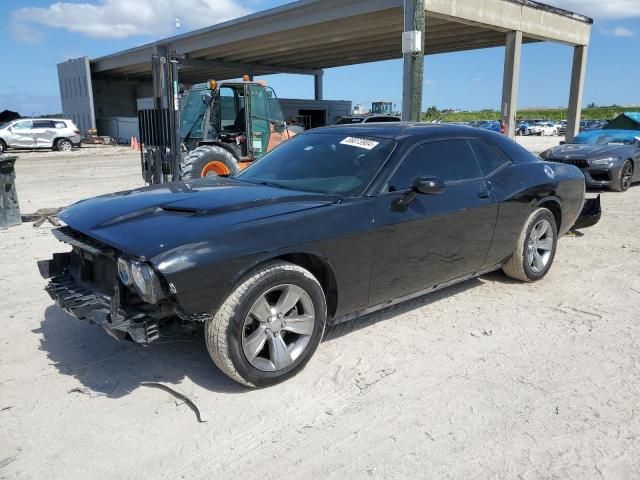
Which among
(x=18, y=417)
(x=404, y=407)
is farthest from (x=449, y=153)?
(x=18, y=417)

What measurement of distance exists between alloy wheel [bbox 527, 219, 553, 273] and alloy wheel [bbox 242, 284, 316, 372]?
2.66 meters

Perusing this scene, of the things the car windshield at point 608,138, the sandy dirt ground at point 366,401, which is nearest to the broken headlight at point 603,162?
the car windshield at point 608,138

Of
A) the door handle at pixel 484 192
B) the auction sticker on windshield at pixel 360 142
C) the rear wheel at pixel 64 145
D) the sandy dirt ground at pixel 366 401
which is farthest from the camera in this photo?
the rear wheel at pixel 64 145

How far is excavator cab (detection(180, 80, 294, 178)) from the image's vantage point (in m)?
11.1

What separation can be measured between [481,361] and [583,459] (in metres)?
1.04

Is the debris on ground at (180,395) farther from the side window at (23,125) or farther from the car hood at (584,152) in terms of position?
the side window at (23,125)

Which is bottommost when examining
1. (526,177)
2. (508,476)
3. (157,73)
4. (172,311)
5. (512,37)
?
(508,476)

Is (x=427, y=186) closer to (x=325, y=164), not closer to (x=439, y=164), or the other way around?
(x=439, y=164)

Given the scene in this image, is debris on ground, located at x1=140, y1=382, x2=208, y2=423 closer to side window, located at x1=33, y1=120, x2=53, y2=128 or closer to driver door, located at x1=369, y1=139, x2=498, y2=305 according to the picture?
driver door, located at x1=369, y1=139, x2=498, y2=305

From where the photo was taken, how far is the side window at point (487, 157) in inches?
179

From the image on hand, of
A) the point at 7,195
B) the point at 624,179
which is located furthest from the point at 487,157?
the point at 624,179

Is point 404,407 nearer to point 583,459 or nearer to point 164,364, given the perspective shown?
point 583,459

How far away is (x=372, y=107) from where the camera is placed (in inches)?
1340

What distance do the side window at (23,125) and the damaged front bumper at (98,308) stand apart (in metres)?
24.1
